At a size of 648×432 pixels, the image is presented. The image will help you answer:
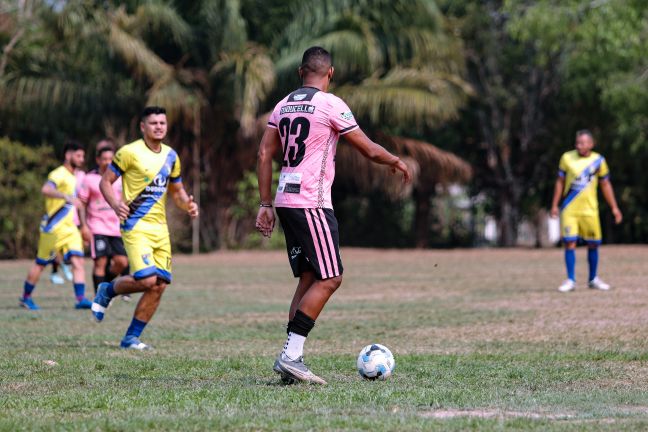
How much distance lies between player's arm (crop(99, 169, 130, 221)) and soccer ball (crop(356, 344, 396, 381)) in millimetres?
2855

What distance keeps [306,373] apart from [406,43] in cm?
2470

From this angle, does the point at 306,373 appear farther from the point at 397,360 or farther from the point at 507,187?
the point at 507,187

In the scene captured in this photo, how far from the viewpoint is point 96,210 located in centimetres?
1461

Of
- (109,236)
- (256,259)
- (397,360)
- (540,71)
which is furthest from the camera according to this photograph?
(540,71)

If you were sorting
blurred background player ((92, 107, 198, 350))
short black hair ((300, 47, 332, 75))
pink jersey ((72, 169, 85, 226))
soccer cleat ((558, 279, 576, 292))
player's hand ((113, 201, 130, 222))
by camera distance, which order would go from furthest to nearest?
soccer cleat ((558, 279, 576, 292)) < pink jersey ((72, 169, 85, 226)) < blurred background player ((92, 107, 198, 350)) < player's hand ((113, 201, 130, 222)) < short black hair ((300, 47, 332, 75))

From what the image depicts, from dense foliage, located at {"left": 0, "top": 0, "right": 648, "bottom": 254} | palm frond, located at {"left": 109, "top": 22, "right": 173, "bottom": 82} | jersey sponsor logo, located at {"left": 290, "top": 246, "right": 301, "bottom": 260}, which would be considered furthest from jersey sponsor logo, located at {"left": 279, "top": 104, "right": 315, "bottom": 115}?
palm frond, located at {"left": 109, "top": 22, "right": 173, "bottom": 82}

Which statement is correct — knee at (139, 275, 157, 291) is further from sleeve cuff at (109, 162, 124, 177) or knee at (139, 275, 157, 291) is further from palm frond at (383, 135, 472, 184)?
palm frond at (383, 135, 472, 184)

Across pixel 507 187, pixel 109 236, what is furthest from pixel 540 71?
pixel 109 236

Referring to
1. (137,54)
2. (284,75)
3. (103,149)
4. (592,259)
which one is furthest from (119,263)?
(284,75)

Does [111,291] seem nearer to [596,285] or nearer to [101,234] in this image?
[101,234]

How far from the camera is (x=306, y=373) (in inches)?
299

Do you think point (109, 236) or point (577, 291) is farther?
point (577, 291)

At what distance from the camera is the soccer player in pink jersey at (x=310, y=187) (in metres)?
7.62

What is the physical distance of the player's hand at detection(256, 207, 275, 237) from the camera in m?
7.83
